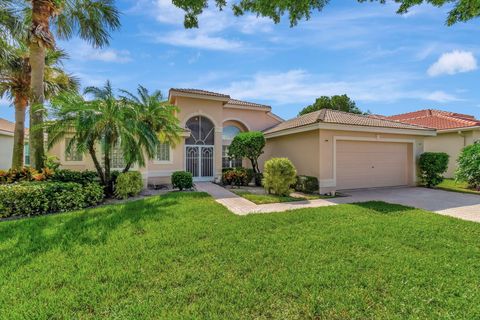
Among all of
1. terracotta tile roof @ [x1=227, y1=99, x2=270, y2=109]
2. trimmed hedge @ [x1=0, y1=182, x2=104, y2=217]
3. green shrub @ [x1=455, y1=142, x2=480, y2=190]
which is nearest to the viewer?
trimmed hedge @ [x1=0, y1=182, x2=104, y2=217]

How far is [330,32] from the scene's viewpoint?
788cm

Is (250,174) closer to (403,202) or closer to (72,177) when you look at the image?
(403,202)

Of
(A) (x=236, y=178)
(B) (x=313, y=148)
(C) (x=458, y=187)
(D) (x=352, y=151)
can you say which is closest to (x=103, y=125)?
(A) (x=236, y=178)

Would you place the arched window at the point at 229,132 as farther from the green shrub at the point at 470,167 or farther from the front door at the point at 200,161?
the green shrub at the point at 470,167

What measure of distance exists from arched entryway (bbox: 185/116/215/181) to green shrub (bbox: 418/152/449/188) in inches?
545

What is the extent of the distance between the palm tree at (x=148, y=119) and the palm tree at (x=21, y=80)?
6.33m

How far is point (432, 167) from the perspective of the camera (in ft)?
46.6

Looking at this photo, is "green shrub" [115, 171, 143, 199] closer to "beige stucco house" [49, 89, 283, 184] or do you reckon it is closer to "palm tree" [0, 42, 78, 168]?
"beige stucco house" [49, 89, 283, 184]

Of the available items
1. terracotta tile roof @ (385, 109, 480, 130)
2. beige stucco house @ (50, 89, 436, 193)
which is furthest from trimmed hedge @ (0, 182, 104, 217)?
terracotta tile roof @ (385, 109, 480, 130)

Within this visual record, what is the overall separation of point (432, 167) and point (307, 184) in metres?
8.18

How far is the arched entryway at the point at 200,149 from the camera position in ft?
55.8

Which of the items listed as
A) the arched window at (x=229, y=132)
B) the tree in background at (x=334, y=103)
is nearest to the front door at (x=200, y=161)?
the arched window at (x=229, y=132)

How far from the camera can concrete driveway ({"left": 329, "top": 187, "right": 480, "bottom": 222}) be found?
8.68m

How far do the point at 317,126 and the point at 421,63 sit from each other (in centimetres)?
511
